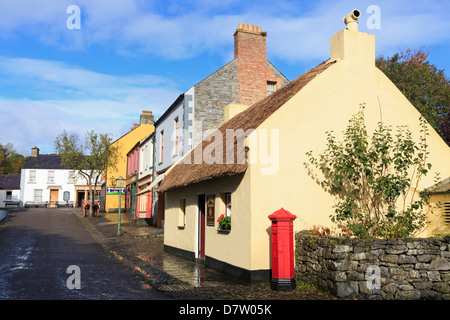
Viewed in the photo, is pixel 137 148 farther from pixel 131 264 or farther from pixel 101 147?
pixel 131 264

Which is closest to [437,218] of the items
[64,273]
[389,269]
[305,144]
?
[389,269]

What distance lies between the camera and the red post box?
7840 millimetres

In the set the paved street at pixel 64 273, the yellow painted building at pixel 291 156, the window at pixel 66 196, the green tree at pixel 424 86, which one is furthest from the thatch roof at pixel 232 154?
the window at pixel 66 196

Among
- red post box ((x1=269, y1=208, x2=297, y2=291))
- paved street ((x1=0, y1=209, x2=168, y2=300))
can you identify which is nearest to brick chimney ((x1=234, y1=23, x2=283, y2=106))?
paved street ((x1=0, y1=209, x2=168, y2=300))

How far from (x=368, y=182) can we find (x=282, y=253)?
8.77ft

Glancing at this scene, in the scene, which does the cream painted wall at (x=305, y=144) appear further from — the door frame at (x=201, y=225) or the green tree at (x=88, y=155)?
the green tree at (x=88, y=155)

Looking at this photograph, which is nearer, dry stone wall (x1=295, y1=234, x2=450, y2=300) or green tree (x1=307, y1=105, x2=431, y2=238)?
dry stone wall (x1=295, y1=234, x2=450, y2=300)

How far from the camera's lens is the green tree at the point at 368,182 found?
328 inches

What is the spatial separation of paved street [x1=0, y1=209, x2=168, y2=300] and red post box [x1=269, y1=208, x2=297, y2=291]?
7.77 feet

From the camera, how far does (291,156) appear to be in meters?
9.17

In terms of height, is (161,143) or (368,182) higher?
(161,143)

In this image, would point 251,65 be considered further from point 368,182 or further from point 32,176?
point 32,176

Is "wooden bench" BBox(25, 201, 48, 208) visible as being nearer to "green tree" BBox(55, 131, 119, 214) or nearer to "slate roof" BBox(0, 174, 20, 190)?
"slate roof" BBox(0, 174, 20, 190)

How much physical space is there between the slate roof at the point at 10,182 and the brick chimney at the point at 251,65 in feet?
156
